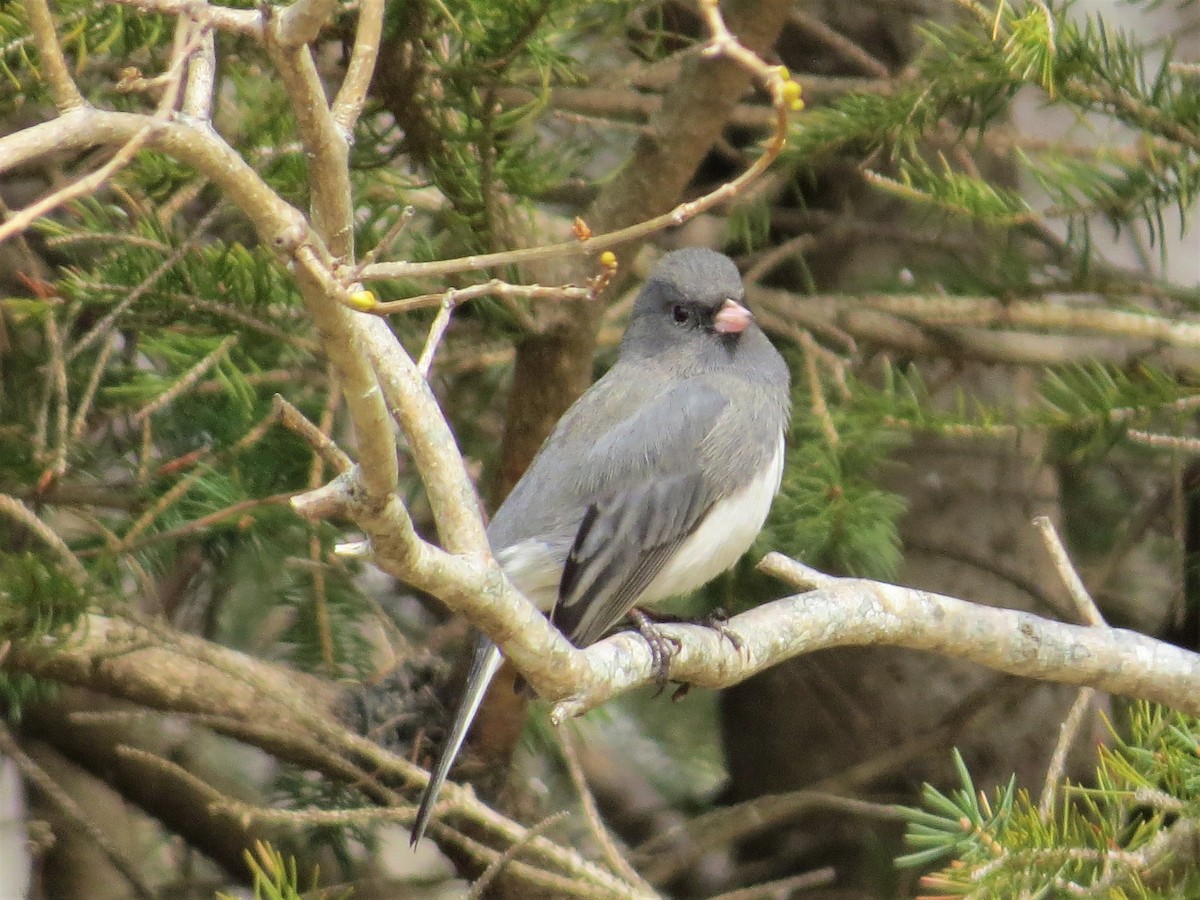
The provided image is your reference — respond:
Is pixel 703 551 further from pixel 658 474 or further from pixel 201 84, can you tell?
pixel 201 84

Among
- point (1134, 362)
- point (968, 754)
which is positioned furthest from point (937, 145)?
point (968, 754)

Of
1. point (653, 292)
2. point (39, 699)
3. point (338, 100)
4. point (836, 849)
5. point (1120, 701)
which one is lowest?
point (836, 849)

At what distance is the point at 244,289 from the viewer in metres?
1.88

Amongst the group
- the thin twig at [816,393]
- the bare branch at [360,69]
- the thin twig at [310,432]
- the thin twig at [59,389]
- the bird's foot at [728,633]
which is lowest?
the bird's foot at [728,633]

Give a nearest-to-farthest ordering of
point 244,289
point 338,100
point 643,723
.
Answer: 1. point 338,100
2. point 244,289
3. point 643,723

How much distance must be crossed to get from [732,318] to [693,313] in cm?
7

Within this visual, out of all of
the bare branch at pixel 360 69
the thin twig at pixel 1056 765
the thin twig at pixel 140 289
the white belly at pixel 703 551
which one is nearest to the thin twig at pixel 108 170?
the bare branch at pixel 360 69

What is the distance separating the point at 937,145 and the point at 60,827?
2.10 m

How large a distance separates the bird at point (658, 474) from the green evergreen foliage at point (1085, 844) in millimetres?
640

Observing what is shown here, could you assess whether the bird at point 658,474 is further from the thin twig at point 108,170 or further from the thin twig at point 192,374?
the thin twig at point 108,170

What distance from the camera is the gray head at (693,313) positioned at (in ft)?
7.28

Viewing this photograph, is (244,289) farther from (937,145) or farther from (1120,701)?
(1120,701)

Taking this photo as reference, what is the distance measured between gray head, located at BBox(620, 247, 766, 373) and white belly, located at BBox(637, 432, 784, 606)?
0.28 metres

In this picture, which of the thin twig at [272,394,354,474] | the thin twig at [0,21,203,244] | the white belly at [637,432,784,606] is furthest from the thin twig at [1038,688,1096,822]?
the thin twig at [0,21,203,244]
